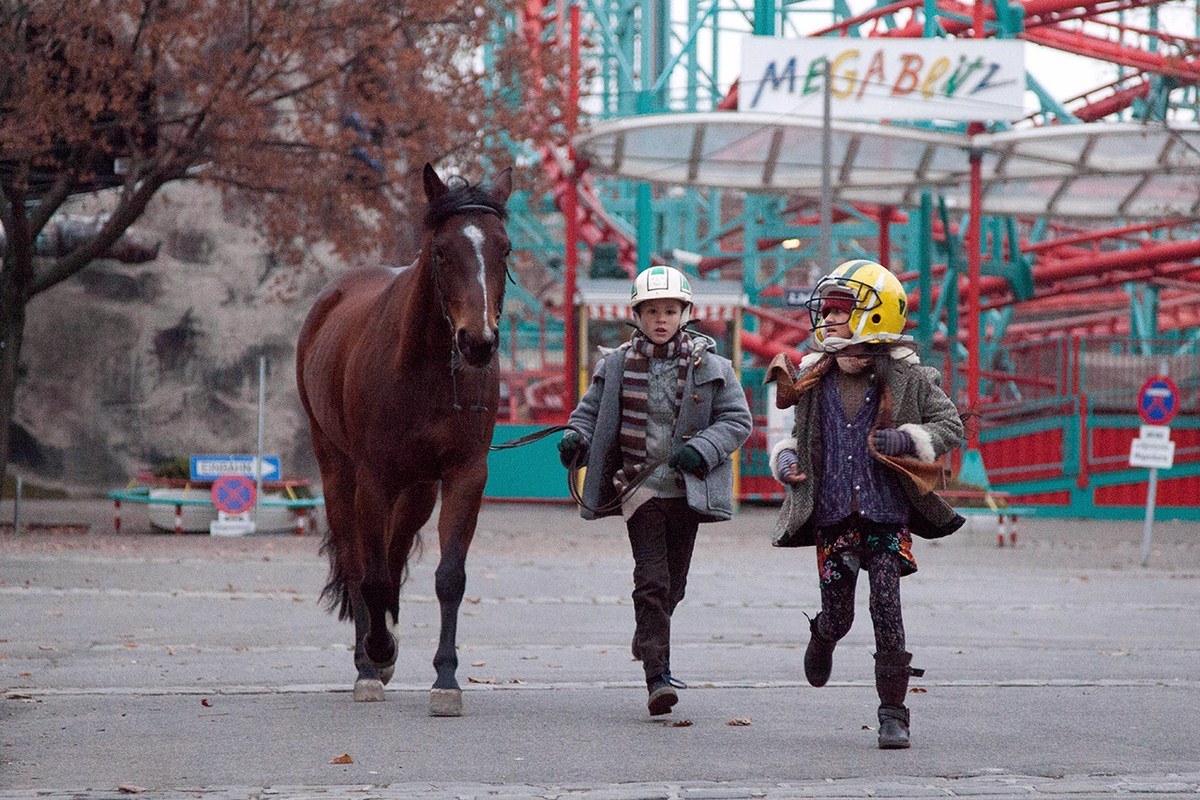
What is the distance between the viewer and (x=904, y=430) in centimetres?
683

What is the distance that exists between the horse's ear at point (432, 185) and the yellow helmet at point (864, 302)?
173 cm

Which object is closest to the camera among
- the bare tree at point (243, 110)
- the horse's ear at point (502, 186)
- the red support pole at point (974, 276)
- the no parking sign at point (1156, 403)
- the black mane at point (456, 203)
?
the black mane at point (456, 203)

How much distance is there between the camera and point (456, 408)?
7.88 m

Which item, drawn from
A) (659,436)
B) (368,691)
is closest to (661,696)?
(659,436)

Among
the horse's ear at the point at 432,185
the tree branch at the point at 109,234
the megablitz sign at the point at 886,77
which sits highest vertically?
the megablitz sign at the point at 886,77

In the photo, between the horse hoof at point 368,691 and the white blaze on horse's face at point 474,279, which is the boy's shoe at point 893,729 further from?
the horse hoof at point 368,691

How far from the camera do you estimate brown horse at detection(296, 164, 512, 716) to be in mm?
7562

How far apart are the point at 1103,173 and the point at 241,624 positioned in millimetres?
20639

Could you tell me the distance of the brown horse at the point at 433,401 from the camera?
298 inches

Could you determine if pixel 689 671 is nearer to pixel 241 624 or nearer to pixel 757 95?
pixel 241 624

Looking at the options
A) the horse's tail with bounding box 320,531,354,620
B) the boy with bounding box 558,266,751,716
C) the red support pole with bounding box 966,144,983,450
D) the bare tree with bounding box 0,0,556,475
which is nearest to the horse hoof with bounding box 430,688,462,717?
the boy with bounding box 558,266,751,716

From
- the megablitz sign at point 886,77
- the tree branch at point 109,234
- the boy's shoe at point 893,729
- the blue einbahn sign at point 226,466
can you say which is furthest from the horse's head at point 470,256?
the megablitz sign at point 886,77

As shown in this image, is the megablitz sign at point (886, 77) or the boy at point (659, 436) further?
the megablitz sign at point (886, 77)

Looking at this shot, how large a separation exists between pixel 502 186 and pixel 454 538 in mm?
1484
